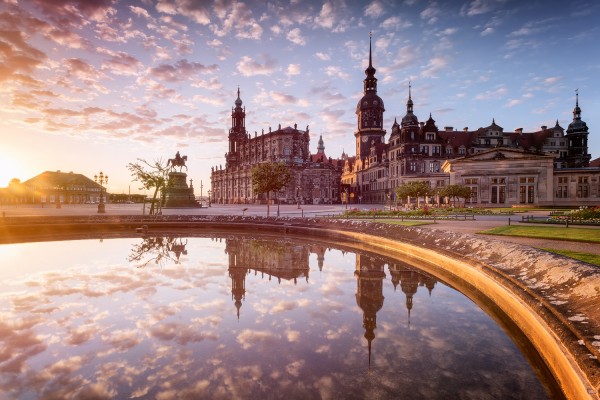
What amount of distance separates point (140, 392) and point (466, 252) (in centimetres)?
1138

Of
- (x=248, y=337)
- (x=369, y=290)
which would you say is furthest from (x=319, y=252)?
(x=248, y=337)

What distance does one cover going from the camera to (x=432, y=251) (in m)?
14.4

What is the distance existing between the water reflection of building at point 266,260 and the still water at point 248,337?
0.51 feet

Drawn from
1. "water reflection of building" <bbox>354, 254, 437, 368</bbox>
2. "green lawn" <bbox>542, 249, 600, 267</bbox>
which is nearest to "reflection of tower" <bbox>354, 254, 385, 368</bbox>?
"water reflection of building" <bbox>354, 254, 437, 368</bbox>

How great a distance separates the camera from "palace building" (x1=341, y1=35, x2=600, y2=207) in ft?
202

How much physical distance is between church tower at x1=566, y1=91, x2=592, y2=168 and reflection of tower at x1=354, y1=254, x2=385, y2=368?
8975 cm

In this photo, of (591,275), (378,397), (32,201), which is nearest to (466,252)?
(591,275)

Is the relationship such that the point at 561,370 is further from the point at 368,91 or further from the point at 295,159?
the point at 368,91

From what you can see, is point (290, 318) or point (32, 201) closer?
point (290, 318)

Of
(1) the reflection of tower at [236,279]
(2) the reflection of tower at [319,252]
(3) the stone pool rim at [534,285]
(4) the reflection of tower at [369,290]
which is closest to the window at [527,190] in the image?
(3) the stone pool rim at [534,285]

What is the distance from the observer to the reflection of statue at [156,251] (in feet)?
49.6

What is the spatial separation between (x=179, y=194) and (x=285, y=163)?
43677 mm

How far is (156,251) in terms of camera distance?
17.6 m

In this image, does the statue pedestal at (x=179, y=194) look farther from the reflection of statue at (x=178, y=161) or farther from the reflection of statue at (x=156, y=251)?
the reflection of statue at (x=156, y=251)
